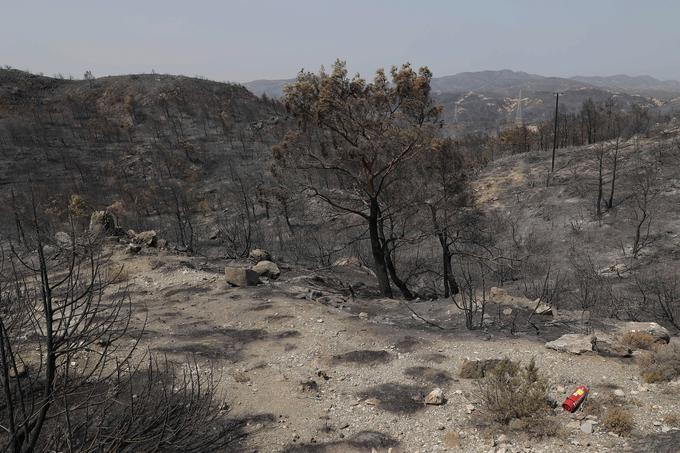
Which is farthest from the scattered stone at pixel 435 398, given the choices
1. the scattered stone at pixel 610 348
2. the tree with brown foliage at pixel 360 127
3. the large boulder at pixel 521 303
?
the tree with brown foliage at pixel 360 127

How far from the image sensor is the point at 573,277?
22.0 m

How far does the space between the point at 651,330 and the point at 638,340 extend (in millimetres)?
748

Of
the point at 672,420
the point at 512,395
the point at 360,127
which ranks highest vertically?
the point at 360,127

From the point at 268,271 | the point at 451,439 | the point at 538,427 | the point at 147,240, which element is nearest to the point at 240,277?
the point at 268,271

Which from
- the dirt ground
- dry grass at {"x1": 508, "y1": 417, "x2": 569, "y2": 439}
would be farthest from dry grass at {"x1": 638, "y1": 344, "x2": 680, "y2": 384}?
dry grass at {"x1": 508, "y1": 417, "x2": 569, "y2": 439}

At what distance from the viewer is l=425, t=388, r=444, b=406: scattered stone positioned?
6.67 metres

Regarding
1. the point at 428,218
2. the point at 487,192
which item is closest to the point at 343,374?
the point at 428,218

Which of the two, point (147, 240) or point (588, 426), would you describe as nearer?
point (588, 426)

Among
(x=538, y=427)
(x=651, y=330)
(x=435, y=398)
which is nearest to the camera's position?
(x=538, y=427)

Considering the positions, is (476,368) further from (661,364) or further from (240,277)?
(240,277)

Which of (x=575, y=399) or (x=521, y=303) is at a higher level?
(x=575, y=399)

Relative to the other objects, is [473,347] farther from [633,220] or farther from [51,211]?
[51,211]

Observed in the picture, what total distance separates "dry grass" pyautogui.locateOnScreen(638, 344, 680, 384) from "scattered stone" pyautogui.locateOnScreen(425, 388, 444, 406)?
130 inches

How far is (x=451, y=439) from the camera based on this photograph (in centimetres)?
582
